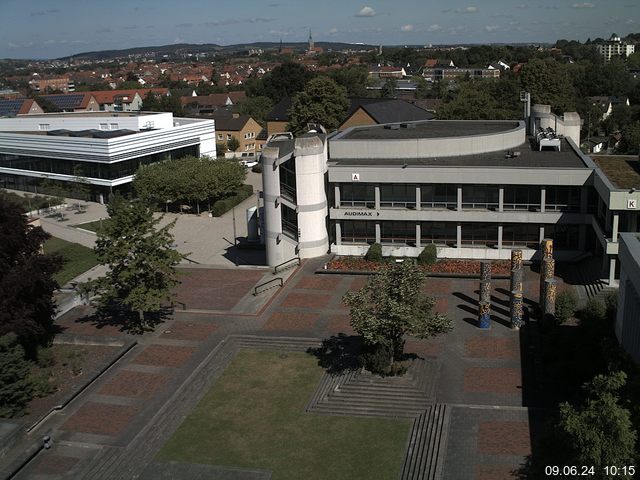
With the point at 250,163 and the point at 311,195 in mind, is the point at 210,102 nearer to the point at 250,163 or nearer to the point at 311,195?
the point at 250,163

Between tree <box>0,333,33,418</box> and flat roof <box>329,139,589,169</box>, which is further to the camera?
flat roof <box>329,139,589,169</box>

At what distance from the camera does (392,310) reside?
26344mm

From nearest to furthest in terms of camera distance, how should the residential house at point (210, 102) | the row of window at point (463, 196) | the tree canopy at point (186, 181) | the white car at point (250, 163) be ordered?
the row of window at point (463, 196), the tree canopy at point (186, 181), the white car at point (250, 163), the residential house at point (210, 102)

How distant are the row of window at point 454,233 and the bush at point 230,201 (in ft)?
70.2

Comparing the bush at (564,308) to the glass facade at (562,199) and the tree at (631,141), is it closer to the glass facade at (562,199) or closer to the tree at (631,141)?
the glass facade at (562,199)

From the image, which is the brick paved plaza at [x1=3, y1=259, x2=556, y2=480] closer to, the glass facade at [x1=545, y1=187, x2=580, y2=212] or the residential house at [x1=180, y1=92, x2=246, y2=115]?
the glass facade at [x1=545, y1=187, x2=580, y2=212]

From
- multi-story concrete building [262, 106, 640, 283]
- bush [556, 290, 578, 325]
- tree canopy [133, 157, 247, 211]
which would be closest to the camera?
bush [556, 290, 578, 325]

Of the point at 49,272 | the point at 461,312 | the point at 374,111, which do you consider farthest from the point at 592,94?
the point at 49,272

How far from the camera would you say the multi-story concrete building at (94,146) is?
6881 cm

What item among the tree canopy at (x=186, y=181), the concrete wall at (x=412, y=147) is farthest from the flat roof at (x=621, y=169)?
the tree canopy at (x=186, y=181)

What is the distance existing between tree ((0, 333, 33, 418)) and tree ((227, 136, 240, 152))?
7355 centimetres

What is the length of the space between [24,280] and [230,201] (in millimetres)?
36479

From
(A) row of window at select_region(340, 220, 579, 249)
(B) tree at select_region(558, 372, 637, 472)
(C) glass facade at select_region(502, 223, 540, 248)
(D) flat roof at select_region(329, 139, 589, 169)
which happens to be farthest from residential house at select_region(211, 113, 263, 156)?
(B) tree at select_region(558, 372, 637, 472)

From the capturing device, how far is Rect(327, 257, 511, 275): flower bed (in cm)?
4038
